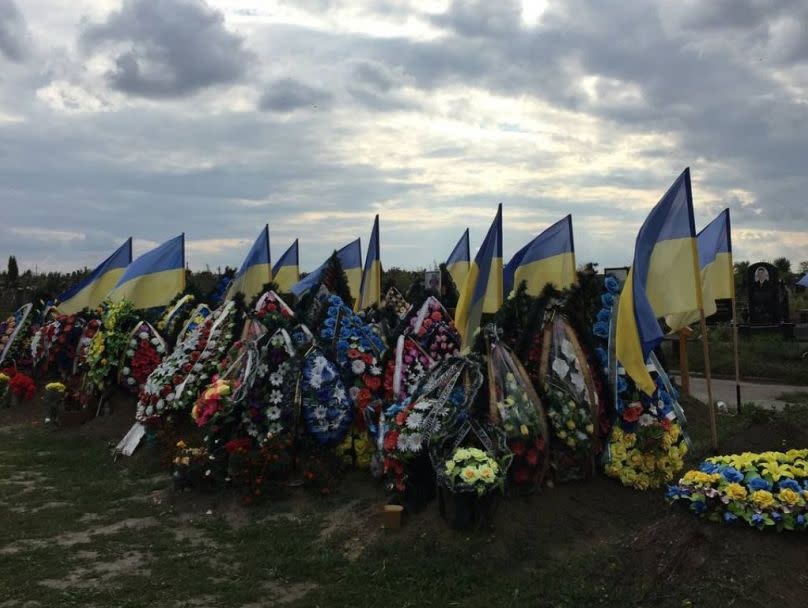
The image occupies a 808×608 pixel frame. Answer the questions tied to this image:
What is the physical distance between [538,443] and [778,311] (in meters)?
18.8

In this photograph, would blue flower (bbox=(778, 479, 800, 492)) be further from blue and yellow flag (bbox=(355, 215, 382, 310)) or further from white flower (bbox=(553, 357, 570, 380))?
blue and yellow flag (bbox=(355, 215, 382, 310))

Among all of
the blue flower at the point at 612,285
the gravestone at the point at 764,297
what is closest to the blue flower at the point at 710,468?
the blue flower at the point at 612,285

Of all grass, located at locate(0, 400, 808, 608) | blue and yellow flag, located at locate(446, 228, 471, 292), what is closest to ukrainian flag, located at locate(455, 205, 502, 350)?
grass, located at locate(0, 400, 808, 608)

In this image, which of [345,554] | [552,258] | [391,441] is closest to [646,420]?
[391,441]

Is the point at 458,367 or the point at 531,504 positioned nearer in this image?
the point at 531,504

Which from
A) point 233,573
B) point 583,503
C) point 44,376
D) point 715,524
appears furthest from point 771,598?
point 44,376

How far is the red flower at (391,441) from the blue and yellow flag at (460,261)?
1223 cm

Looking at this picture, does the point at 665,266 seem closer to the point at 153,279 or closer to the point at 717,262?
the point at 717,262

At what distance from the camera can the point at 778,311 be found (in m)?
22.5

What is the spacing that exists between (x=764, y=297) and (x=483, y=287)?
54.5 feet

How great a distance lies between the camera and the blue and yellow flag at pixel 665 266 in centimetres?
660

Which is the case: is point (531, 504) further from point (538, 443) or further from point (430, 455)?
point (430, 455)

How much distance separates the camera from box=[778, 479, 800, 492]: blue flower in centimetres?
518

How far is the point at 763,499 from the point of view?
5133 millimetres
